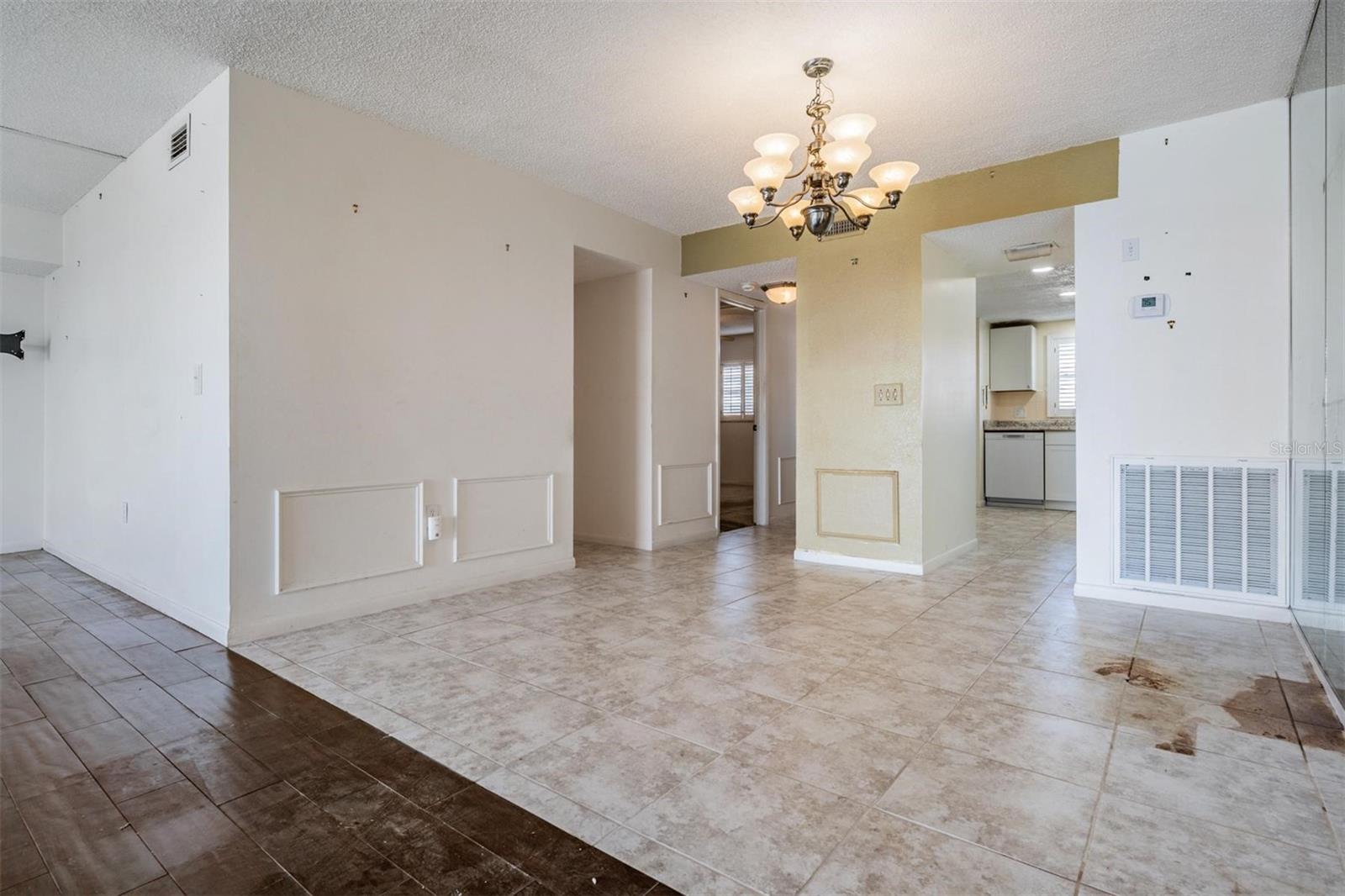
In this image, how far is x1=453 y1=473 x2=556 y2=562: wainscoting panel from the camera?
409 cm

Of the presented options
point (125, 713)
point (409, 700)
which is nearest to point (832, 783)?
point (409, 700)

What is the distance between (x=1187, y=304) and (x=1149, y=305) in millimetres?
170

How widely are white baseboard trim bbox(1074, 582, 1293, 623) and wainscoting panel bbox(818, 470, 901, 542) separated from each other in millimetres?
1215

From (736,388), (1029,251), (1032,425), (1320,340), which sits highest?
(1029,251)

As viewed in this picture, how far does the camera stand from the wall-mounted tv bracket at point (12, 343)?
5.14 m

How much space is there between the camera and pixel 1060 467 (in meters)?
8.16

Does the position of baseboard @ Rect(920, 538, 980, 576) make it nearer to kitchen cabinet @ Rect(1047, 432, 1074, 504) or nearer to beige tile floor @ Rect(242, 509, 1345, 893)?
beige tile floor @ Rect(242, 509, 1345, 893)

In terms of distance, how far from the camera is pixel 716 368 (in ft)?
20.9

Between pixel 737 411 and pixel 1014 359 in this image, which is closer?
pixel 1014 359

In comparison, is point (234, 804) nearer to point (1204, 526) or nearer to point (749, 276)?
point (1204, 526)

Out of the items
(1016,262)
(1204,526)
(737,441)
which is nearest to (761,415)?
(1016,262)

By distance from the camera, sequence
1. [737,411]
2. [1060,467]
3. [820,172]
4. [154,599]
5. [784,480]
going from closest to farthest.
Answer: [820,172] < [154,599] < [784,480] < [1060,467] < [737,411]

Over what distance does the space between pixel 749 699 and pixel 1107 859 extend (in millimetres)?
1143

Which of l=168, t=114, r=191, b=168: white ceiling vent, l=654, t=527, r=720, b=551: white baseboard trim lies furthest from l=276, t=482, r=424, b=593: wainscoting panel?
l=654, t=527, r=720, b=551: white baseboard trim
